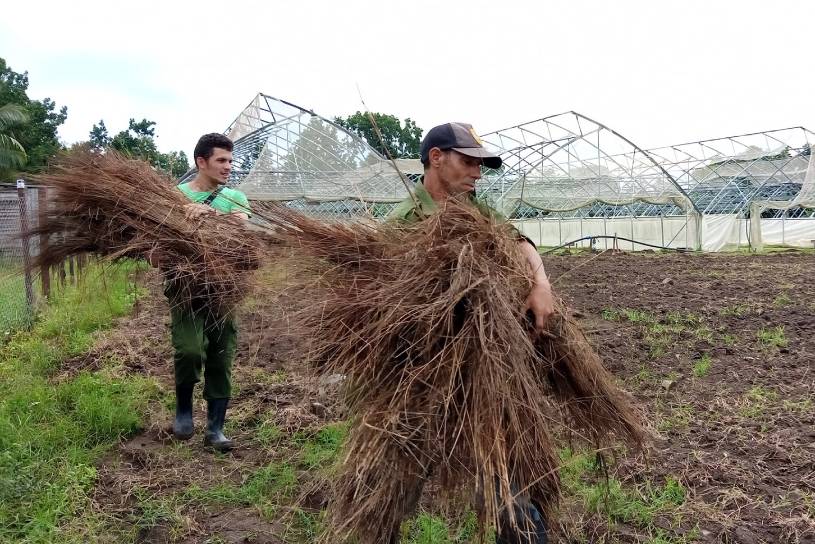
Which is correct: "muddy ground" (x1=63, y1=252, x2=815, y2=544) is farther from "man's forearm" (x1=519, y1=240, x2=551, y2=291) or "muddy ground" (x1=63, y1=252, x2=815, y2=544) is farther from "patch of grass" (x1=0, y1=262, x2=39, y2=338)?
"patch of grass" (x1=0, y1=262, x2=39, y2=338)

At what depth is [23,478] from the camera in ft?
9.02

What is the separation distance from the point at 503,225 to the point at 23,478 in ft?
7.98

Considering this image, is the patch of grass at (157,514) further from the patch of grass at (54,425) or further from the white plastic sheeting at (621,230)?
the white plastic sheeting at (621,230)

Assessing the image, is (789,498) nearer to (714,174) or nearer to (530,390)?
(530,390)

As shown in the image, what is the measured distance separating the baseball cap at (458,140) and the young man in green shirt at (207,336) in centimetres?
123

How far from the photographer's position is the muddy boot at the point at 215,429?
10.4 ft

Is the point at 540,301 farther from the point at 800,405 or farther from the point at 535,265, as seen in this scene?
the point at 800,405

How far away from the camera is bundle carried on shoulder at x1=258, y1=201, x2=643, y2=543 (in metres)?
1.50

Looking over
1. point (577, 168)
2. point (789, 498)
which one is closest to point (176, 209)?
point (789, 498)

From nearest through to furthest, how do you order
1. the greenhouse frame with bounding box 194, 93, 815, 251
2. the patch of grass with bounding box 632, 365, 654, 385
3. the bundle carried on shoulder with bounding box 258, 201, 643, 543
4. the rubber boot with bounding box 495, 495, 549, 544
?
the bundle carried on shoulder with bounding box 258, 201, 643, 543, the rubber boot with bounding box 495, 495, 549, 544, the patch of grass with bounding box 632, 365, 654, 385, the greenhouse frame with bounding box 194, 93, 815, 251

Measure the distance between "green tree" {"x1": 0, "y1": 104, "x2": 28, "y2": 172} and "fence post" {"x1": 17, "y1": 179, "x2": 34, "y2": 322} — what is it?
21.3m

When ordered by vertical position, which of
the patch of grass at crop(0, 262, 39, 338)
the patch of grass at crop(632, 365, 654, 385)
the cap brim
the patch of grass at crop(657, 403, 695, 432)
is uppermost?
the cap brim

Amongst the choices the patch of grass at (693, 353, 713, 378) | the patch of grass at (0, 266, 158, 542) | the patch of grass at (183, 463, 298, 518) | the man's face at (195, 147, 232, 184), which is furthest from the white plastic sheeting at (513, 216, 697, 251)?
the patch of grass at (183, 463, 298, 518)

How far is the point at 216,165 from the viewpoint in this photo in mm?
3117
